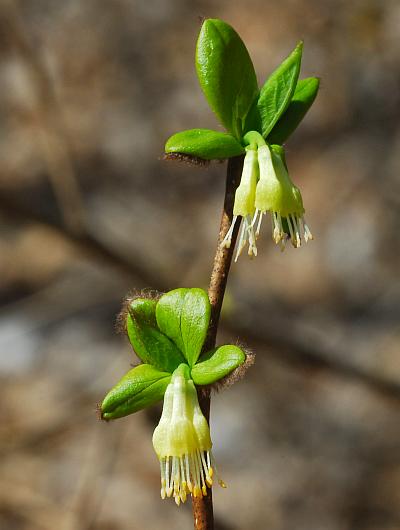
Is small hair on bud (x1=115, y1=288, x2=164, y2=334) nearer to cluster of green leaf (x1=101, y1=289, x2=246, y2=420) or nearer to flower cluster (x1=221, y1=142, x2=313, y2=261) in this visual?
cluster of green leaf (x1=101, y1=289, x2=246, y2=420)

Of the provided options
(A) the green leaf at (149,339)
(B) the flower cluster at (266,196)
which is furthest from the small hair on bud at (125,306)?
(B) the flower cluster at (266,196)

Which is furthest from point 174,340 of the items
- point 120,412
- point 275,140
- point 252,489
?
point 252,489

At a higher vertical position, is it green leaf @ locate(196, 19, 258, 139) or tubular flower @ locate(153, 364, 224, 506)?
green leaf @ locate(196, 19, 258, 139)

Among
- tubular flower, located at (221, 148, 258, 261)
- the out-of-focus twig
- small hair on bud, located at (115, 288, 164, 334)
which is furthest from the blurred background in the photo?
tubular flower, located at (221, 148, 258, 261)

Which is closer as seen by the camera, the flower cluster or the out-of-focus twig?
the flower cluster

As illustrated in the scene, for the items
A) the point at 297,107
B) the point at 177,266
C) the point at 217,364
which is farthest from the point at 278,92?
the point at 177,266

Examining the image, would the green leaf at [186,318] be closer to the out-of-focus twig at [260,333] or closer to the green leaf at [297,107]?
the green leaf at [297,107]

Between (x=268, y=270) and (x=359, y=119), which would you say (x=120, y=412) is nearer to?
(x=268, y=270)

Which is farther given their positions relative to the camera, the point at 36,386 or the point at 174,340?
the point at 36,386
